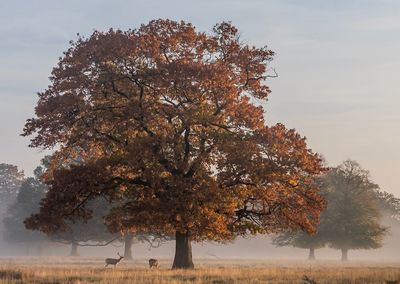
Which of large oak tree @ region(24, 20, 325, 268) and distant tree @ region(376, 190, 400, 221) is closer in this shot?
large oak tree @ region(24, 20, 325, 268)

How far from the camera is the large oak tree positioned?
28.1 metres

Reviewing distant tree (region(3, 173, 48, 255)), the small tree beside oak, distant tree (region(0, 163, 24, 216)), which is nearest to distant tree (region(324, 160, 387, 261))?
the small tree beside oak

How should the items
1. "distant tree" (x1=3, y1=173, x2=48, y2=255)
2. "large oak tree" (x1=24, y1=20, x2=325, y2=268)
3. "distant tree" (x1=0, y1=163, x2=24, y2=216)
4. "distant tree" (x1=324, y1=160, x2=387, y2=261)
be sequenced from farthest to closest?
"distant tree" (x1=0, y1=163, x2=24, y2=216) < "distant tree" (x1=3, y1=173, x2=48, y2=255) < "distant tree" (x1=324, y1=160, x2=387, y2=261) < "large oak tree" (x1=24, y1=20, x2=325, y2=268)

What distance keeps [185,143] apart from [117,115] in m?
4.07

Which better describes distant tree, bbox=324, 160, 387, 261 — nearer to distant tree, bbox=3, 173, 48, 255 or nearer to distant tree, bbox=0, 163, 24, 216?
distant tree, bbox=3, 173, 48, 255

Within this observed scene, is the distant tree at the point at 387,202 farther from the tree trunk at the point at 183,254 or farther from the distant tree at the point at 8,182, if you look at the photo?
the distant tree at the point at 8,182

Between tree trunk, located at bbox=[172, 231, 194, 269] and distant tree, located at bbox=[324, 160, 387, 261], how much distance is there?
34694 millimetres

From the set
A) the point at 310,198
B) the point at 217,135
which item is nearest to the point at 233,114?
the point at 217,135

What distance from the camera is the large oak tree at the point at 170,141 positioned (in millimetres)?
28094

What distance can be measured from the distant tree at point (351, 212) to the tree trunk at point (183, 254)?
34.7 metres

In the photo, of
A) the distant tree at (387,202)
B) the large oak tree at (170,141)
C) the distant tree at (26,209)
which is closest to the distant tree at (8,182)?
the distant tree at (26,209)

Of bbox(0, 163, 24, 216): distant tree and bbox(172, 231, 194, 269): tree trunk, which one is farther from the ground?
bbox(0, 163, 24, 216): distant tree

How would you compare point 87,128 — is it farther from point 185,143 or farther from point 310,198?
point 310,198

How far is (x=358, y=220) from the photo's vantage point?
64.1 metres
